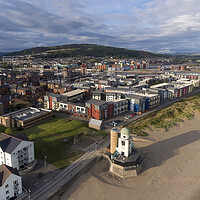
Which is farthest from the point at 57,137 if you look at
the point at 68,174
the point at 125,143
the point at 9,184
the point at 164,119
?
the point at 164,119

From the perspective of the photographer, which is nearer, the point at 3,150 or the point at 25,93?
the point at 3,150

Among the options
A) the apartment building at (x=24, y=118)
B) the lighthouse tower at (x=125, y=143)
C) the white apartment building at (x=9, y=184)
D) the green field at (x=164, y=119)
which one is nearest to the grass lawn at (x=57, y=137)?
the apartment building at (x=24, y=118)

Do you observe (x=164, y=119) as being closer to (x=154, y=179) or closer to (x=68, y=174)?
(x=154, y=179)

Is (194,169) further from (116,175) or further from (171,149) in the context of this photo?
(116,175)

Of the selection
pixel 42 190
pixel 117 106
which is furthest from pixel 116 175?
pixel 117 106

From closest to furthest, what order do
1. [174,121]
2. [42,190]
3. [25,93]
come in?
[42,190]
[174,121]
[25,93]

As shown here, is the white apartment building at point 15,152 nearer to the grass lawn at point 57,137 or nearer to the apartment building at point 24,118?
the grass lawn at point 57,137

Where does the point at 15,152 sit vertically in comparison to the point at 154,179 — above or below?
above
